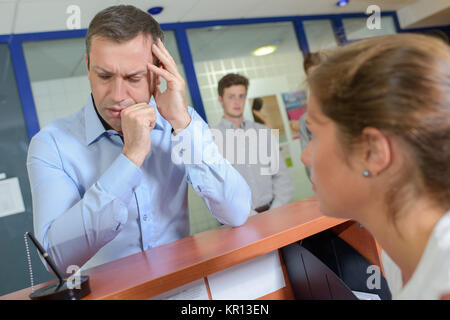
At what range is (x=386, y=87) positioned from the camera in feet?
2.34

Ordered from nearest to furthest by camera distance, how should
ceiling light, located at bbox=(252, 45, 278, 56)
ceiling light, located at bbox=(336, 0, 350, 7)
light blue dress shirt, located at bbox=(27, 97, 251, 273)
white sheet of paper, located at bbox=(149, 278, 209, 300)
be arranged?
white sheet of paper, located at bbox=(149, 278, 209, 300) < light blue dress shirt, located at bbox=(27, 97, 251, 273) < ceiling light, located at bbox=(252, 45, 278, 56) < ceiling light, located at bbox=(336, 0, 350, 7)

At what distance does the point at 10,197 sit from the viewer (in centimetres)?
333

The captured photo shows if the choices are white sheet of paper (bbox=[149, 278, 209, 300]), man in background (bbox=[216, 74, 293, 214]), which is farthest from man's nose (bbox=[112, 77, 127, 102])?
man in background (bbox=[216, 74, 293, 214])

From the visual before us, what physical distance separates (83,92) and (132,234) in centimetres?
267

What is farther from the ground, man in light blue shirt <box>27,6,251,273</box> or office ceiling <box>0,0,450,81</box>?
office ceiling <box>0,0,450,81</box>

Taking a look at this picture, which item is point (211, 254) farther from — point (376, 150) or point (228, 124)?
point (228, 124)

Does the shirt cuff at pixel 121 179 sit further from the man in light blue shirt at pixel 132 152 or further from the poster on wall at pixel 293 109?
the poster on wall at pixel 293 109

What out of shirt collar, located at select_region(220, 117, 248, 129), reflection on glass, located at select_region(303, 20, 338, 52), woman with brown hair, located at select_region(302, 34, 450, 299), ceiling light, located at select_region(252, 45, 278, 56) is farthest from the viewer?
reflection on glass, located at select_region(303, 20, 338, 52)

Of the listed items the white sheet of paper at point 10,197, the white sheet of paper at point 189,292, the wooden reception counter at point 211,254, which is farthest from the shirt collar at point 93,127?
the white sheet of paper at point 10,197

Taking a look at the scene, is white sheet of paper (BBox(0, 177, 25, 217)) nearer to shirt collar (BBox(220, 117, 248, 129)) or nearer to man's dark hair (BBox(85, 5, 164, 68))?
shirt collar (BBox(220, 117, 248, 129))

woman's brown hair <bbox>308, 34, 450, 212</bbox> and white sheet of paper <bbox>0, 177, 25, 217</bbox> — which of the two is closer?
woman's brown hair <bbox>308, 34, 450, 212</bbox>

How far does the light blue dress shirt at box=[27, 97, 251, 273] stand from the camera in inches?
46.6

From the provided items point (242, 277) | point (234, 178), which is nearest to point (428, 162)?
point (242, 277)

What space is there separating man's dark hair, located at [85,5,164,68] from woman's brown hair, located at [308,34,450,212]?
3.03ft
